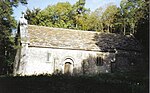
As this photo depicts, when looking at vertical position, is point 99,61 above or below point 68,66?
above

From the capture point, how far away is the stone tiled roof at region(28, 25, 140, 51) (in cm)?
2906

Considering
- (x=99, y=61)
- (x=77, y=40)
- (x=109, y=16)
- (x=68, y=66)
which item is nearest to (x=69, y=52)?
(x=68, y=66)

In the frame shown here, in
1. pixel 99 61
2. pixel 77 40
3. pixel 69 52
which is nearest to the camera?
pixel 69 52

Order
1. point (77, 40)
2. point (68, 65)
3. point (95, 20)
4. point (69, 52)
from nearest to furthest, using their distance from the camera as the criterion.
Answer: point (69, 52) < point (68, 65) < point (77, 40) < point (95, 20)

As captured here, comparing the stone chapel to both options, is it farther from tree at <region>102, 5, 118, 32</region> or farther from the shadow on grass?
the shadow on grass

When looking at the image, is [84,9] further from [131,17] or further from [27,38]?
[27,38]

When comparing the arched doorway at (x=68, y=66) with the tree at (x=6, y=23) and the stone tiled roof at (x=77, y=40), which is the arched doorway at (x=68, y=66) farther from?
the tree at (x=6, y=23)

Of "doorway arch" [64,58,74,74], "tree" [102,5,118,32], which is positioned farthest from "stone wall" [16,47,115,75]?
"tree" [102,5,118,32]

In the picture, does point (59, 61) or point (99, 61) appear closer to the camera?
point (59, 61)

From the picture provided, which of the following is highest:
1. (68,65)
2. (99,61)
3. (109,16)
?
(109,16)

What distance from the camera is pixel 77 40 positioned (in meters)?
30.9

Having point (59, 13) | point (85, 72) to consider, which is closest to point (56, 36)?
point (85, 72)

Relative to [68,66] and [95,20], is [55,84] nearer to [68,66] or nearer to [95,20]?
[68,66]

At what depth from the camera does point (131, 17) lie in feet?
140
